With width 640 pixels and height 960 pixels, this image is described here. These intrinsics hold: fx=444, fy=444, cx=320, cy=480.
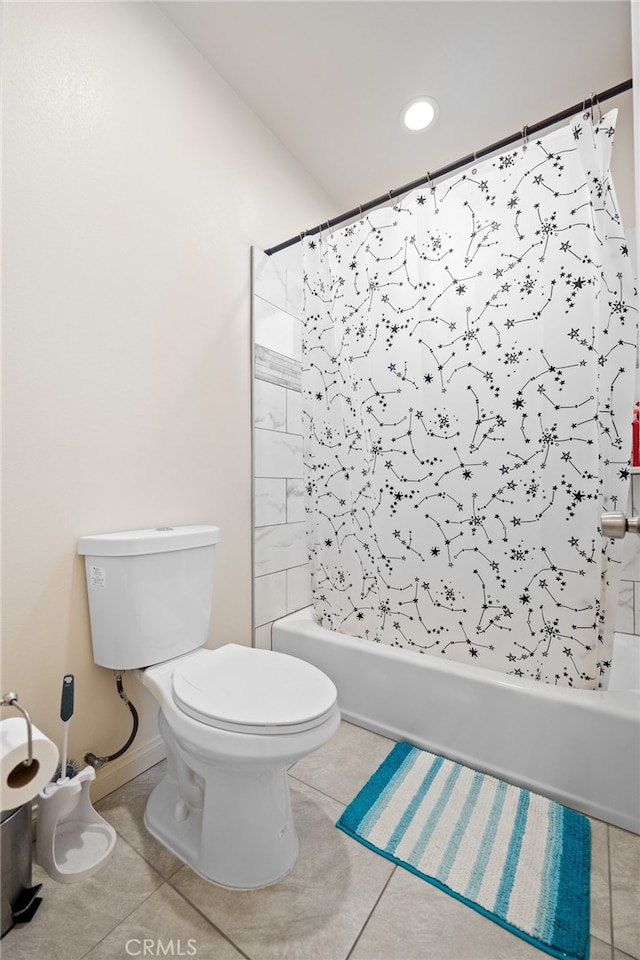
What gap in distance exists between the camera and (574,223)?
1.28 meters

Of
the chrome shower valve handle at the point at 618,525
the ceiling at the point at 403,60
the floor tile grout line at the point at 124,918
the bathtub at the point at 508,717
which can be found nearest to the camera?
the chrome shower valve handle at the point at 618,525

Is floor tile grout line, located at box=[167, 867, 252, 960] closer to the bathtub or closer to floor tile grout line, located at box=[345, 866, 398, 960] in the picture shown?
floor tile grout line, located at box=[345, 866, 398, 960]

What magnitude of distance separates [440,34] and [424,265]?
33.2 inches

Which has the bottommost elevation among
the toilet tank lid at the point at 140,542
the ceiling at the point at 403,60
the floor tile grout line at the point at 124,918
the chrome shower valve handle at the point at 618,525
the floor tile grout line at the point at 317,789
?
the floor tile grout line at the point at 317,789

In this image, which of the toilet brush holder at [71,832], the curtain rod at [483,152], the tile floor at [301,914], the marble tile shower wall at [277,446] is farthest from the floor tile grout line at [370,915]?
the curtain rod at [483,152]

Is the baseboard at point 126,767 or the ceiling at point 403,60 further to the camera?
the ceiling at point 403,60

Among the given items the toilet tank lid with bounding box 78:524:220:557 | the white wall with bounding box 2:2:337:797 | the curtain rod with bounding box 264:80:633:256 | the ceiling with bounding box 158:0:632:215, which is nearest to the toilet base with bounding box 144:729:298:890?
the white wall with bounding box 2:2:337:797

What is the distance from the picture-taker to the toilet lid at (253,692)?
3.25ft

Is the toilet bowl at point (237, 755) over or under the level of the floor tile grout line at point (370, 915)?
over

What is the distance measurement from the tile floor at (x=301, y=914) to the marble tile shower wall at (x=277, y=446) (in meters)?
0.86

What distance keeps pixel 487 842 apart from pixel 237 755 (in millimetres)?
754

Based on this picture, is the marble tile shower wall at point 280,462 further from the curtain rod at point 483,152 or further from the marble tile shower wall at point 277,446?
the curtain rod at point 483,152

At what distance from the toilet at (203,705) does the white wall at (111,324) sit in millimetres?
147

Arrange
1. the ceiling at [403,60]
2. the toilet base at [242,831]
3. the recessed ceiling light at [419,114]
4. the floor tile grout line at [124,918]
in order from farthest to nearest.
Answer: the recessed ceiling light at [419,114]
the ceiling at [403,60]
the toilet base at [242,831]
the floor tile grout line at [124,918]
